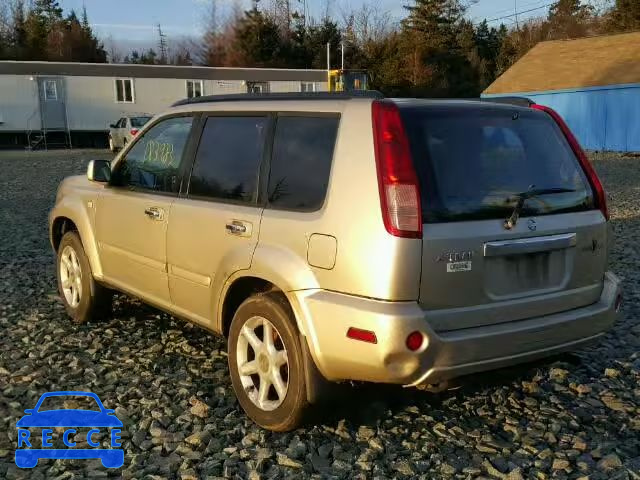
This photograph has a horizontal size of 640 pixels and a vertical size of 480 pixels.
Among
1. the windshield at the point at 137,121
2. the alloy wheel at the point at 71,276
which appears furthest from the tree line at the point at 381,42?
the alloy wheel at the point at 71,276

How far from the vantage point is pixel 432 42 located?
5144 cm

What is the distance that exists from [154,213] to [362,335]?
6.54ft

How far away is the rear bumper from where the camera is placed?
9.99 feet

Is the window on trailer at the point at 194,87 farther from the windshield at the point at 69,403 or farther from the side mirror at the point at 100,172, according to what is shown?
the windshield at the point at 69,403

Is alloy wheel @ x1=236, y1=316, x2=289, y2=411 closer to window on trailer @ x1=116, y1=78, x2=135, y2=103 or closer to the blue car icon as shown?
the blue car icon

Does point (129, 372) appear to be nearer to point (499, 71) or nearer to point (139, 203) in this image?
point (139, 203)

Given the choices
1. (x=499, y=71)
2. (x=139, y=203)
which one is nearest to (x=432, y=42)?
(x=499, y=71)

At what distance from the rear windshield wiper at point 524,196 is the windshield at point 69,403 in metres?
2.56

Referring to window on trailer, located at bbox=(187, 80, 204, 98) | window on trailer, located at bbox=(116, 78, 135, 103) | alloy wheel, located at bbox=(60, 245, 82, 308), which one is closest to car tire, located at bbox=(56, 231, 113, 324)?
alloy wheel, located at bbox=(60, 245, 82, 308)

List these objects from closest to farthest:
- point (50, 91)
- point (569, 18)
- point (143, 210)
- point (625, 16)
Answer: point (143, 210) < point (50, 91) < point (625, 16) < point (569, 18)

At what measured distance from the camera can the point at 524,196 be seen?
11.4ft

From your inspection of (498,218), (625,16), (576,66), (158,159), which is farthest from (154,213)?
(625,16)

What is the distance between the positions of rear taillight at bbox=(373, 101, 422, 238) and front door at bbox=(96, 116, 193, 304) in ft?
5.59

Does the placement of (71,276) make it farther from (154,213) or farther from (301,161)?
(301,161)
